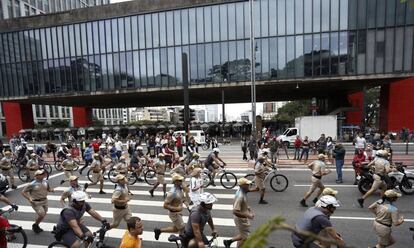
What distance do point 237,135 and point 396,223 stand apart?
32.9 metres

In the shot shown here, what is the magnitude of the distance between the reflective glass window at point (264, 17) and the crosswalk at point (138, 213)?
23.2 meters

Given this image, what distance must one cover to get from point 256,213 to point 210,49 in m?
26.0

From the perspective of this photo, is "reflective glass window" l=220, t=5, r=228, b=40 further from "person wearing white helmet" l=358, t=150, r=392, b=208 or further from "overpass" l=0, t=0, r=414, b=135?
"person wearing white helmet" l=358, t=150, r=392, b=208

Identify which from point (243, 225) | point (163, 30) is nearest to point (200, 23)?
point (163, 30)

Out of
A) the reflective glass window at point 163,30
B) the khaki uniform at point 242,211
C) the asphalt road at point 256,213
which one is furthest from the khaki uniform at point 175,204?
the reflective glass window at point 163,30

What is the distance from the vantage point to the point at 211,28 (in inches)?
1225

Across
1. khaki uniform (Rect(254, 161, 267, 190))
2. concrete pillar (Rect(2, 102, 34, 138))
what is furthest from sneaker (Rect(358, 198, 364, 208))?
concrete pillar (Rect(2, 102, 34, 138))

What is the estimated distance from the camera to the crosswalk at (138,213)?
7043 millimetres

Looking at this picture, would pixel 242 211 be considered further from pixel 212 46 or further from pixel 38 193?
pixel 212 46

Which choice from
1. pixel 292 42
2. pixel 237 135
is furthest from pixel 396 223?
pixel 237 135

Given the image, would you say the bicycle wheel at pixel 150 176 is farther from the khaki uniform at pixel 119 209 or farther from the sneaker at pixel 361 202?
the sneaker at pixel 361 202

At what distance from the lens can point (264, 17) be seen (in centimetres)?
2962

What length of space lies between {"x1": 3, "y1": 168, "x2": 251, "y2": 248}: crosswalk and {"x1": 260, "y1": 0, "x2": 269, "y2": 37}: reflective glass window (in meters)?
23.2

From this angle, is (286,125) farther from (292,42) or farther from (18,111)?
(18,111)
